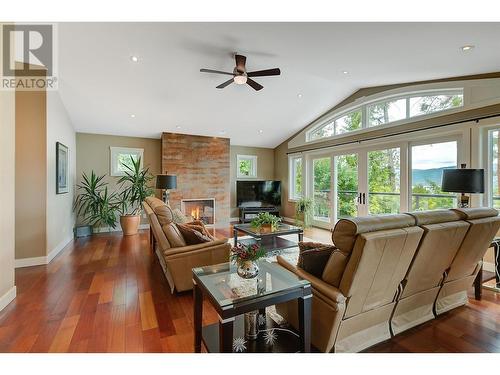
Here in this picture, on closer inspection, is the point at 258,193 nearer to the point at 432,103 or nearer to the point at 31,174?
the point at 432,103

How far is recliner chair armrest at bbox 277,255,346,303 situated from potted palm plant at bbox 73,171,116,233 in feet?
17.2

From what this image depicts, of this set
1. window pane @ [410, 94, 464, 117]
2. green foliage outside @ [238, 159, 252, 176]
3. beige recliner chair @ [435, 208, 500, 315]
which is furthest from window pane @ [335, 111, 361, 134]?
beige recliner chair @ [435, 208, 500, 315]

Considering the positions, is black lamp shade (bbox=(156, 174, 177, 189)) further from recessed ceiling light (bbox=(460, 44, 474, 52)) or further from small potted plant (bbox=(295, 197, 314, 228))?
recessed ceiling light (bbox=(460, 44, 474, 52))

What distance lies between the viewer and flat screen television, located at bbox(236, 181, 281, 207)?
24.5ft

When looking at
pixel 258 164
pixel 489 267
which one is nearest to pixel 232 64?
pixel 258 164

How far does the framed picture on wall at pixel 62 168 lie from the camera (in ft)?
14.0

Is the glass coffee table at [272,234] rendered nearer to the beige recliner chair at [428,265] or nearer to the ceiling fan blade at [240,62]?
the beige recliner chair at [428,265]

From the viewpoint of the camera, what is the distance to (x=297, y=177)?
7.68 meters

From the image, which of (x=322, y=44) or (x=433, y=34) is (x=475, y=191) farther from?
(x=322, y=44)

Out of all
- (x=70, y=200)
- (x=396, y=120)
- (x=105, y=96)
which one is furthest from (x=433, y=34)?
(x=70, y=200)

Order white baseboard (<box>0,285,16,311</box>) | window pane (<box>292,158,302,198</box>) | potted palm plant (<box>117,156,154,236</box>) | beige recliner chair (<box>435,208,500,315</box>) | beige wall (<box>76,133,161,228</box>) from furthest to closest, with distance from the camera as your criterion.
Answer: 1. window pane (<box>292,158,302,198</box>)
2. beige wall (<box>76,133,161,228</box>)
3. potted palm plant (<box>117,156,154,236</box>)
4. white baseboard (<box>0,285,16,311</box>)
5. beige recliner chair (<box>435,208,500,315</box>)

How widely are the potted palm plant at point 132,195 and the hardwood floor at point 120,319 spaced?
2.26 m

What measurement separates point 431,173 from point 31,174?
6676mm
